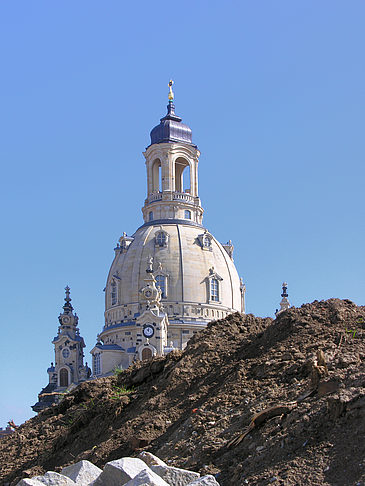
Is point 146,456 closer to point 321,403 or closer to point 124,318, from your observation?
point 321,403

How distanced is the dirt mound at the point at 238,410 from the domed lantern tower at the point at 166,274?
50588mm

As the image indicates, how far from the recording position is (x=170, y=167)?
79812 millimetres

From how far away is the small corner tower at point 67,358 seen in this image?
245 ft

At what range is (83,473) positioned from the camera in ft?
33.5

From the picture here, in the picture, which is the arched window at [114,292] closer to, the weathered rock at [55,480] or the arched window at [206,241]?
the arched window at [206,241]

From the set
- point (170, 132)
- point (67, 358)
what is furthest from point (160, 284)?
point (170, 132)

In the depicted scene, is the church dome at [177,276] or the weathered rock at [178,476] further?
the church dome at [177,276]

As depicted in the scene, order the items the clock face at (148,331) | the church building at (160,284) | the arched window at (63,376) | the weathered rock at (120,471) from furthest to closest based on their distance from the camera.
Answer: the arched window at (63,376) → the church building at (160,284) → the clock face at (148,331) → the weathered rock at (120,471)

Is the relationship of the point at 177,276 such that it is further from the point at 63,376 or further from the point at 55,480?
the point at 55,480

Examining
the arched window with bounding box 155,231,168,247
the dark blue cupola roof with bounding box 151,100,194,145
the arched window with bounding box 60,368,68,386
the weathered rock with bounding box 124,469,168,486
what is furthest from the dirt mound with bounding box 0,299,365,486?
the dark blue cupola roof with bounding box 151,100,194,145

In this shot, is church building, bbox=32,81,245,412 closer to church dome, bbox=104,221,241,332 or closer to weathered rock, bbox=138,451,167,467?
church dome, bbox=104,221,241,332

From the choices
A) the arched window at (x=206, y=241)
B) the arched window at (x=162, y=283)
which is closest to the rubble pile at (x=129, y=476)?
the arched window at (x=162, y=283)

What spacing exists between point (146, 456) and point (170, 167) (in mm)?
70485

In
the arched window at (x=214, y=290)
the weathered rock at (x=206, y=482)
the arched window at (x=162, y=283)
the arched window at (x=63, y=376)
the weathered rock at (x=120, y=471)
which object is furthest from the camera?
the arched window at (x=63, y=376)
